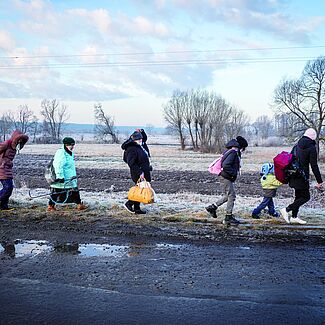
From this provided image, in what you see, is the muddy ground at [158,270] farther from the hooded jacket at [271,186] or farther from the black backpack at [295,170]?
the black backpack at [295,170]

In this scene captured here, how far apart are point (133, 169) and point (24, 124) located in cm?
13578

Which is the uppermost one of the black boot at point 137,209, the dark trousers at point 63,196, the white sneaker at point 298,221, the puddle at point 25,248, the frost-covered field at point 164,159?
the dark trousers at point 63,196

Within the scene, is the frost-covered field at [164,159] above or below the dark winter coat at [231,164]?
below

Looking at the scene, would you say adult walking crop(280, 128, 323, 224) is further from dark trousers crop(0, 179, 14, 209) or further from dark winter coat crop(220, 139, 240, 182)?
dark trousers crop(0, 179, 14, 209)

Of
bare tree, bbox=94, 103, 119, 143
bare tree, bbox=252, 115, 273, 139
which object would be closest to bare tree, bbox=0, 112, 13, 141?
bare tree, bbox=94, 103, 119, 143

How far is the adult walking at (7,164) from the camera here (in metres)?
9.30

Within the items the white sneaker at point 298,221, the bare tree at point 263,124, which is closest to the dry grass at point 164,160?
the white sneaker at point 298,221

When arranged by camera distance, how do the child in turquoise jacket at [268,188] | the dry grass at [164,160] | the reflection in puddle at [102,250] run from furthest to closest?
the dry grass at [164,160], the child in turquoise jacket at [268,188], the reflection in puddle at [102,250]

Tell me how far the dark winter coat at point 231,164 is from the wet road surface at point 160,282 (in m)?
1.77

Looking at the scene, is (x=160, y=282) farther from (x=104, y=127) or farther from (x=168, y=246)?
(x=104, y=127)

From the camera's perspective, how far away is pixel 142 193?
873 centimetres

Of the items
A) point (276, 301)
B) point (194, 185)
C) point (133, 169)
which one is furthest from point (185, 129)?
point (276, 301)

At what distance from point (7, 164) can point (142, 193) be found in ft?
11.1

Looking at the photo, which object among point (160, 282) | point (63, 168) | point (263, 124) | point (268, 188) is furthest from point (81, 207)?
point (263, 124)
